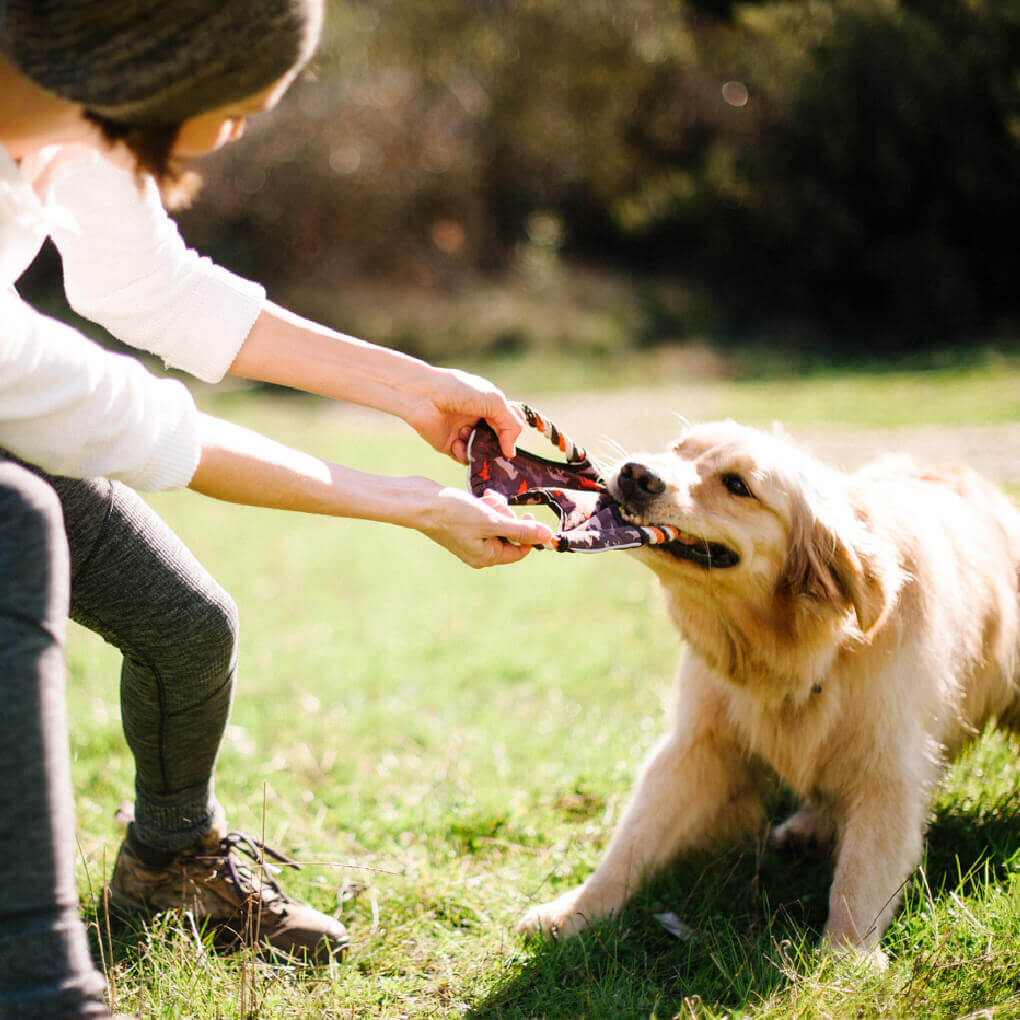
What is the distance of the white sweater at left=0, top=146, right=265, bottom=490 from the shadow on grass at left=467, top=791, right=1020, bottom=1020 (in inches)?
52.1

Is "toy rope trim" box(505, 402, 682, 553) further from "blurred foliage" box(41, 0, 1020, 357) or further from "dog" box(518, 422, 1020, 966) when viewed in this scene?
"blurred foliage" box(41, 0, 1020, 357)

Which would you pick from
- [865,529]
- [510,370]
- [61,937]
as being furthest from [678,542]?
[510,370]

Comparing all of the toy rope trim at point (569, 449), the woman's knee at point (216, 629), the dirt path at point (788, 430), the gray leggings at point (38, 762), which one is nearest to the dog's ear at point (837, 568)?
the toy rope trim at point (569, 449)

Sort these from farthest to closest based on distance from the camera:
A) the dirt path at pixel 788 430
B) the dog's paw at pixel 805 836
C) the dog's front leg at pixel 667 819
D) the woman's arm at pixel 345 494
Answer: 1. the dirt path at pixel 788 430
2. the dog's paw at pixel 805 836
3. the dog's front leg at pixel 667 819
4. the woman's arm at pixel 345 494

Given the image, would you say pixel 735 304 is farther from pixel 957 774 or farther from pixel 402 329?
pixel 957 774

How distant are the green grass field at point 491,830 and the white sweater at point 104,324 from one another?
1.05 m

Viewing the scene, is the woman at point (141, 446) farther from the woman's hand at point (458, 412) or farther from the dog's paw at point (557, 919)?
the dog's paw at point (557, 919)

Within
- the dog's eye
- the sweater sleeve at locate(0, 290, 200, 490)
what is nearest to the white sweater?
the sweater sleeve at locate(0, 290, 200, 490)

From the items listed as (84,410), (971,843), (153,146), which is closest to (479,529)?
(84,410)

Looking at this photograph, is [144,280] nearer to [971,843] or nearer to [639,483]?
[639,483]

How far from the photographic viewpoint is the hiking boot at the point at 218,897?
2.32m

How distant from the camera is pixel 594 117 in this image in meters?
17.3

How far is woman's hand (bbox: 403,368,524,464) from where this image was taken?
8.06 ft

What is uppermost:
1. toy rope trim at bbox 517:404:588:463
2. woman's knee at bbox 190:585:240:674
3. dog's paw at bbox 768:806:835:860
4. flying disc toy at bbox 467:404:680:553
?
toy rope trim at bbox 517:404:588:463
